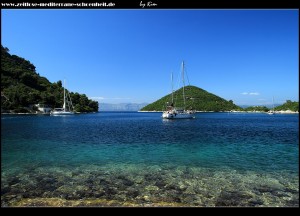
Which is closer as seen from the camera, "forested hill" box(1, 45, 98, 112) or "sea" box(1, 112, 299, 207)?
"sea" box(1, 112, 299, 207)

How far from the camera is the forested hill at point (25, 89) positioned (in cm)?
9956

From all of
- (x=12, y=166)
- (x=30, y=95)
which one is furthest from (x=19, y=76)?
(x=12, y=166)

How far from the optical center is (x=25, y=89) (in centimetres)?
11456

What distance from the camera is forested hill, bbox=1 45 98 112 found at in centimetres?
9956

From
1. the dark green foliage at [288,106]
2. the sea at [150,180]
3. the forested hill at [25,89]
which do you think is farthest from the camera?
the dark green foliage at [288,106]

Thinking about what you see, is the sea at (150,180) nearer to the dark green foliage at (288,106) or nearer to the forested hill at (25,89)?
the forested hill at (25,89)

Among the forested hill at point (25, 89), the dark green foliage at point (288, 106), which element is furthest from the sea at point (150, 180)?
the dark green foliage at point (288, 106)

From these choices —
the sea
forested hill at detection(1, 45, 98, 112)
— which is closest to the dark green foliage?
forested hill at detection(1, 45, 98, 112)

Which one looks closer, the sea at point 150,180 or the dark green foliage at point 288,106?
the sea at point 150,180

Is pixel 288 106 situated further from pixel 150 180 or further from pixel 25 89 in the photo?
pixel 150 180

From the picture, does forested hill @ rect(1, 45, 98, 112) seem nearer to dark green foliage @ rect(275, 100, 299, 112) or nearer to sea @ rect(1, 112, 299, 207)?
sea @ rect(1, 112, 299, 207)

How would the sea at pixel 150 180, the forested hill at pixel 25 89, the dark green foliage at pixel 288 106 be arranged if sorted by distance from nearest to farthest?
the sea at pixel 150 180 → the forested hill at pixel 25 89 → the dark green foliage at pixel 288 106

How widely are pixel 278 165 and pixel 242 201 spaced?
794 cm

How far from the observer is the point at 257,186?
35.8 ft
